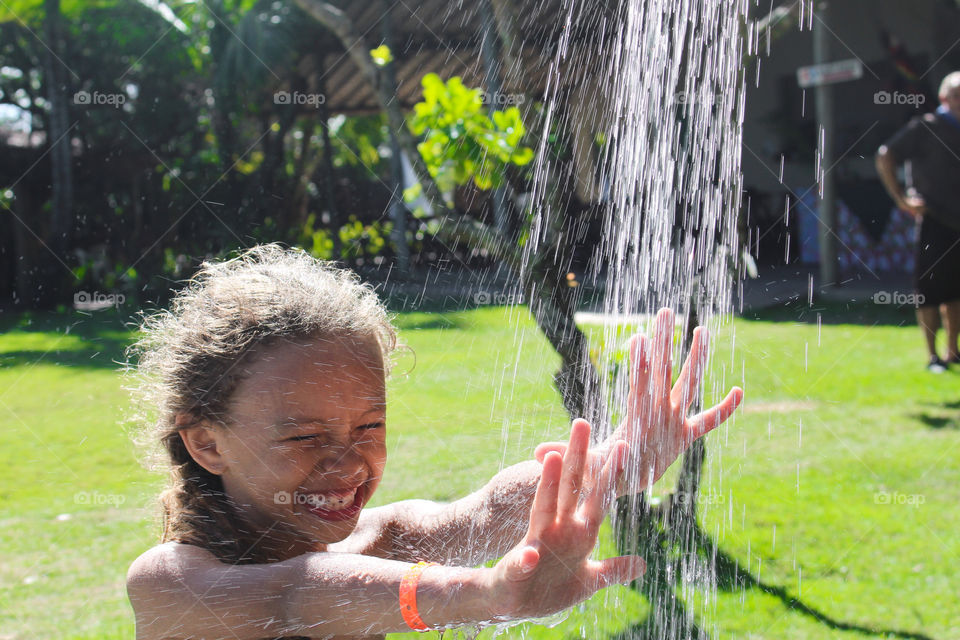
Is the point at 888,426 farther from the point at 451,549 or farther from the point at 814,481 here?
the point at 451,549

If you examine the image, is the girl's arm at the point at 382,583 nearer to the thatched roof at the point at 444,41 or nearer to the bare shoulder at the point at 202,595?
the bare shoulder at the point at 202,595

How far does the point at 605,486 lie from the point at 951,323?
5.82m

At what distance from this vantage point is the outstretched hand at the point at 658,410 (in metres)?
1.69

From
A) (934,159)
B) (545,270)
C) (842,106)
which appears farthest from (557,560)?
(842,106)

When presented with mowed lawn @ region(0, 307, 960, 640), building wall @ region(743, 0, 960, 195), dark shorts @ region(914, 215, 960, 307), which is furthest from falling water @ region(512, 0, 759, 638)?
building wall @ region(743, 0, 960, 195)

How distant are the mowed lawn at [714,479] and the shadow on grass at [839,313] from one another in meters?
1.86

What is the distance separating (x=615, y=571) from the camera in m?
1.33

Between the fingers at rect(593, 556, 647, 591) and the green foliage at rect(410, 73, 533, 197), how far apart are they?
2143 millimetres

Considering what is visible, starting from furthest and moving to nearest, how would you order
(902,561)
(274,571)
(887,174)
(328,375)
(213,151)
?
(213,151), (887,174), (902,561), (328,375), (274,571)

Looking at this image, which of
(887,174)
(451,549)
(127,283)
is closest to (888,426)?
(887,174)

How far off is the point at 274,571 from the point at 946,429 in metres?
4.69

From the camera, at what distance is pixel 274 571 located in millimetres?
1515

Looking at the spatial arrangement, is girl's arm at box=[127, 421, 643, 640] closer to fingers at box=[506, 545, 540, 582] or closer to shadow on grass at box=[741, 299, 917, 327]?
fingers at box=[506, 545, 540, 582]

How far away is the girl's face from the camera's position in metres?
1.64
